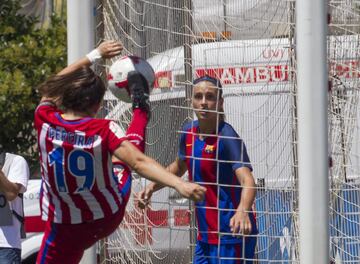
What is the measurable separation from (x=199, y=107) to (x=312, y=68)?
0.98 metres

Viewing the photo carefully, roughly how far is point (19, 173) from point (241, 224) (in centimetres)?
215

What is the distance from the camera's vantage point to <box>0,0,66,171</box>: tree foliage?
14227 mm

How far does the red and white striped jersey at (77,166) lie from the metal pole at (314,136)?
113 centimetres

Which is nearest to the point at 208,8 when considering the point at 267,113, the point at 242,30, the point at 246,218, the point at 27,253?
the point at 242,30

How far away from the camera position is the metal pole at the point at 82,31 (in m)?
8.28

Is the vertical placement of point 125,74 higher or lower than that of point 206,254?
higher

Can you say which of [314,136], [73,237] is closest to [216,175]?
[314,136]

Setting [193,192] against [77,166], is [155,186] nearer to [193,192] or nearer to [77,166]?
[77,166]

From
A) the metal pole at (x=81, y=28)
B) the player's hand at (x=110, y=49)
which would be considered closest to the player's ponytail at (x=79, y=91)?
the player's hand at (x=110, y=49)

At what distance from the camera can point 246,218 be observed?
7.18 m

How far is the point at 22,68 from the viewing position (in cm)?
1457

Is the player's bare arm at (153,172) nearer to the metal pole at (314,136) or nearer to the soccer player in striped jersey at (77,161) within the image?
the soccer player in striped jersey at (77,161)

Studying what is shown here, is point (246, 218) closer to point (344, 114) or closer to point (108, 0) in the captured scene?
point (344, 114)

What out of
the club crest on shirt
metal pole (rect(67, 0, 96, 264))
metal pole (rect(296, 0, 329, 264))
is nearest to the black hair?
the club crest on shirt
